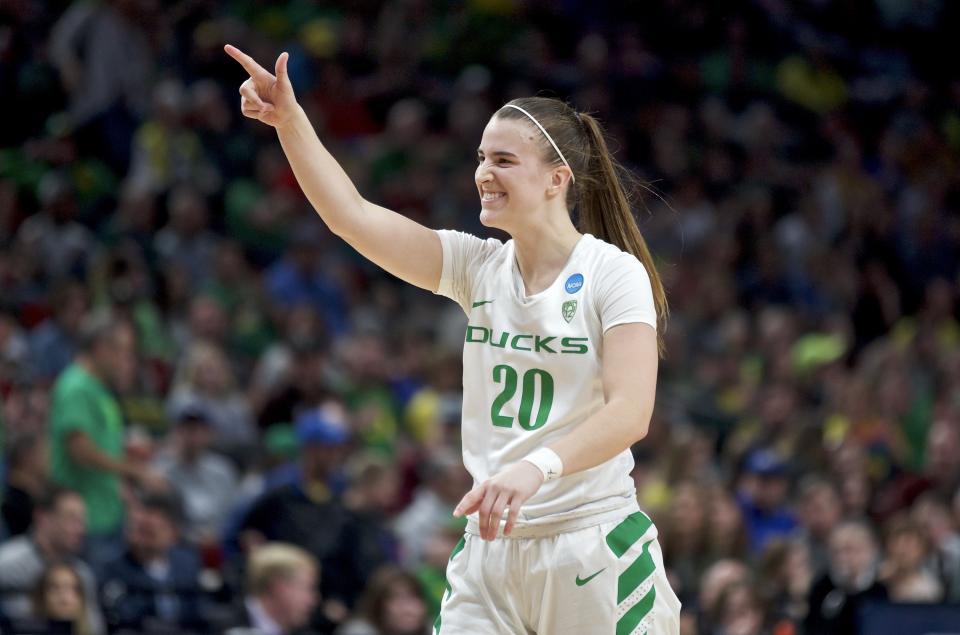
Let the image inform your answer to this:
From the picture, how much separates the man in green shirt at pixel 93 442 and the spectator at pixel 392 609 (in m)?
1.57

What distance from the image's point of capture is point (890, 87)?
51.6ft

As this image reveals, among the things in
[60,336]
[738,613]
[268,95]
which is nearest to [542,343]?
[268,95]

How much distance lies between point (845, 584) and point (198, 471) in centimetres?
371

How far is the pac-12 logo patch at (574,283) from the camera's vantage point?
3.91 m

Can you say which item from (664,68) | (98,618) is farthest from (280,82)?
(664,68)

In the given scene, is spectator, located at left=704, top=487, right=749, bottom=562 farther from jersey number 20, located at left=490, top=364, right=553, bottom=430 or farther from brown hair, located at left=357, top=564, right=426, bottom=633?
jersey number 20, located at left=490, top=364, right=553, bottom=430

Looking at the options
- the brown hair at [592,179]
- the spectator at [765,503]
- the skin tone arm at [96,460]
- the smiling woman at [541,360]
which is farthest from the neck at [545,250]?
the spectator at [765,503]

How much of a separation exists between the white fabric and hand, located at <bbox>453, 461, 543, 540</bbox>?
1.40 feet

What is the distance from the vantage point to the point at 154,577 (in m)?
7.54

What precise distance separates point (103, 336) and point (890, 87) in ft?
32.3

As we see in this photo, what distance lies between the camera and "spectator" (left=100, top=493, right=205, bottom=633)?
22.9ft

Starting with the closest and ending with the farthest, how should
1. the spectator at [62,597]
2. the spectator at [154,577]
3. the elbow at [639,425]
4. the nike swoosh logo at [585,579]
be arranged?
the elbow at [639,425]
the nike swoosh logo at [585,579]
the spectator at [62,597]
the spectator at [154,577]

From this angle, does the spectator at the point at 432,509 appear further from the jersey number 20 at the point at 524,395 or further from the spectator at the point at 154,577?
the jersey number 20 at the point at 524,395

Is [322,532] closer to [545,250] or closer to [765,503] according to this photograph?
[765,503]
